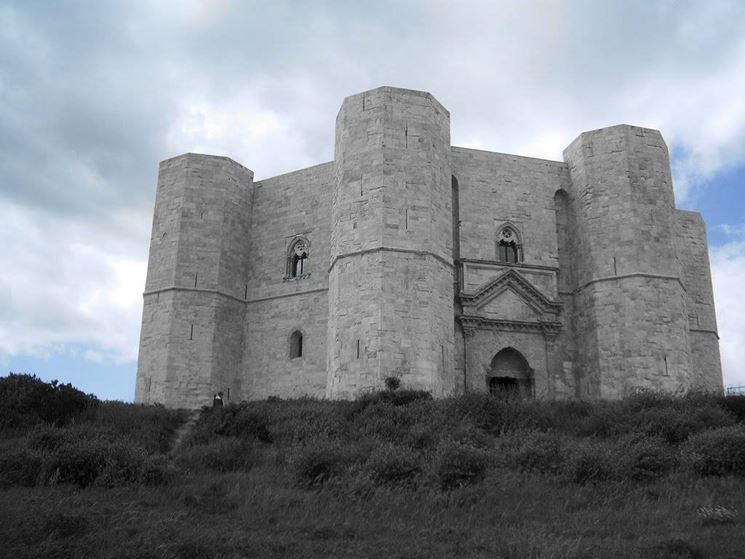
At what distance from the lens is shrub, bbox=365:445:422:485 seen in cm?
1095

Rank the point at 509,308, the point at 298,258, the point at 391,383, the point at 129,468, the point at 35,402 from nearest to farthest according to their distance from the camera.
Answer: the point at 129,468, the point at 35,402, the point at 391,383, the point at 509,308, the point at 298,258

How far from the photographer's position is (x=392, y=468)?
1108cm

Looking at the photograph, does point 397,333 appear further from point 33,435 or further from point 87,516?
point 87,516

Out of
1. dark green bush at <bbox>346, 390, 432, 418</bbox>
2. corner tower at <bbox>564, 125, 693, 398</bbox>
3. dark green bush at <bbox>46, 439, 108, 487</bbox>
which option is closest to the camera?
dark green bush at <bbox>46, 439, 108, 487</bbox>

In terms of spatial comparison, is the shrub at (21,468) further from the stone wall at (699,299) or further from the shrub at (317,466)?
the stone wall at (699,299)

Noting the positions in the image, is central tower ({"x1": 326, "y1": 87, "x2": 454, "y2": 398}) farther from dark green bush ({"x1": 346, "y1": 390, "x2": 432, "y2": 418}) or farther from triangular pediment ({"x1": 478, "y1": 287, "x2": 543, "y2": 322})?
triangular pediment ({"x1": 478, "y1": 287, "x2": 543, "y2": 322})

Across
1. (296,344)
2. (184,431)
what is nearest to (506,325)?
(296,344)

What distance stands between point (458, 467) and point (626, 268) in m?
12.8

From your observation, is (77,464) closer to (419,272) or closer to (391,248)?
(391,248)

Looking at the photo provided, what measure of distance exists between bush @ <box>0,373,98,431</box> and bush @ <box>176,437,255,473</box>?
11.2ft

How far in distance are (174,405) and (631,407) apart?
42.5 ft

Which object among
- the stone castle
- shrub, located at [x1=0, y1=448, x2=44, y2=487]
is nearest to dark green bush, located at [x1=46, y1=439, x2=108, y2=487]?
shrub, located at [x1=0, y1=448, x2=44, y2=487]

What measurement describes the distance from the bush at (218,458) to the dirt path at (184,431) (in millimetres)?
863

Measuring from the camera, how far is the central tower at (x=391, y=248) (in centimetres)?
1917
